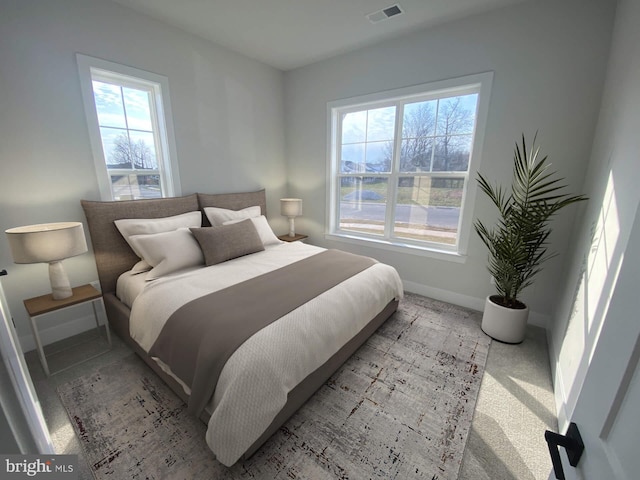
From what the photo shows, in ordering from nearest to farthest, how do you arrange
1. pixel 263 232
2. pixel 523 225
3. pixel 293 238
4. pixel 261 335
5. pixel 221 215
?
pixel 261 335 → pixel 523 225 → pixel 221 215 → pixel 263 232 → pixel 293 238

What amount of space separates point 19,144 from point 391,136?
11.1 ft

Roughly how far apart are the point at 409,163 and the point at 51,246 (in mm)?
3314

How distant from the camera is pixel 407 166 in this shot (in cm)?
317

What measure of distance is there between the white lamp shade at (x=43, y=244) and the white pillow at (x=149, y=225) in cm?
41

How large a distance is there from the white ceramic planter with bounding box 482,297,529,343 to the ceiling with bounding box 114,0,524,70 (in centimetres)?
260

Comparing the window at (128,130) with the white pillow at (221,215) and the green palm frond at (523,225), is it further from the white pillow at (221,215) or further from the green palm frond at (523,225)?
the green palm frond at (523,225)

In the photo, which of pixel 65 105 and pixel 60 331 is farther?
pixel 60 331

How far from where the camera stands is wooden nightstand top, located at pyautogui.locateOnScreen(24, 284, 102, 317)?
186cm

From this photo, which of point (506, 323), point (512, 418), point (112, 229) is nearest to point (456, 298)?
point (506, 323)

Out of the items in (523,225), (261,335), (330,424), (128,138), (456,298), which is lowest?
(330,424)

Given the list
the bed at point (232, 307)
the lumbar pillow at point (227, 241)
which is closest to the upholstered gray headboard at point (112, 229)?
the bed at point (232, 307)

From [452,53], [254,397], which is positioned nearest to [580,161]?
[452,53]

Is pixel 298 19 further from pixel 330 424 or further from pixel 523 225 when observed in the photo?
pixel 330 424

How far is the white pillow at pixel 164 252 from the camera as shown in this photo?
87.9 inches
